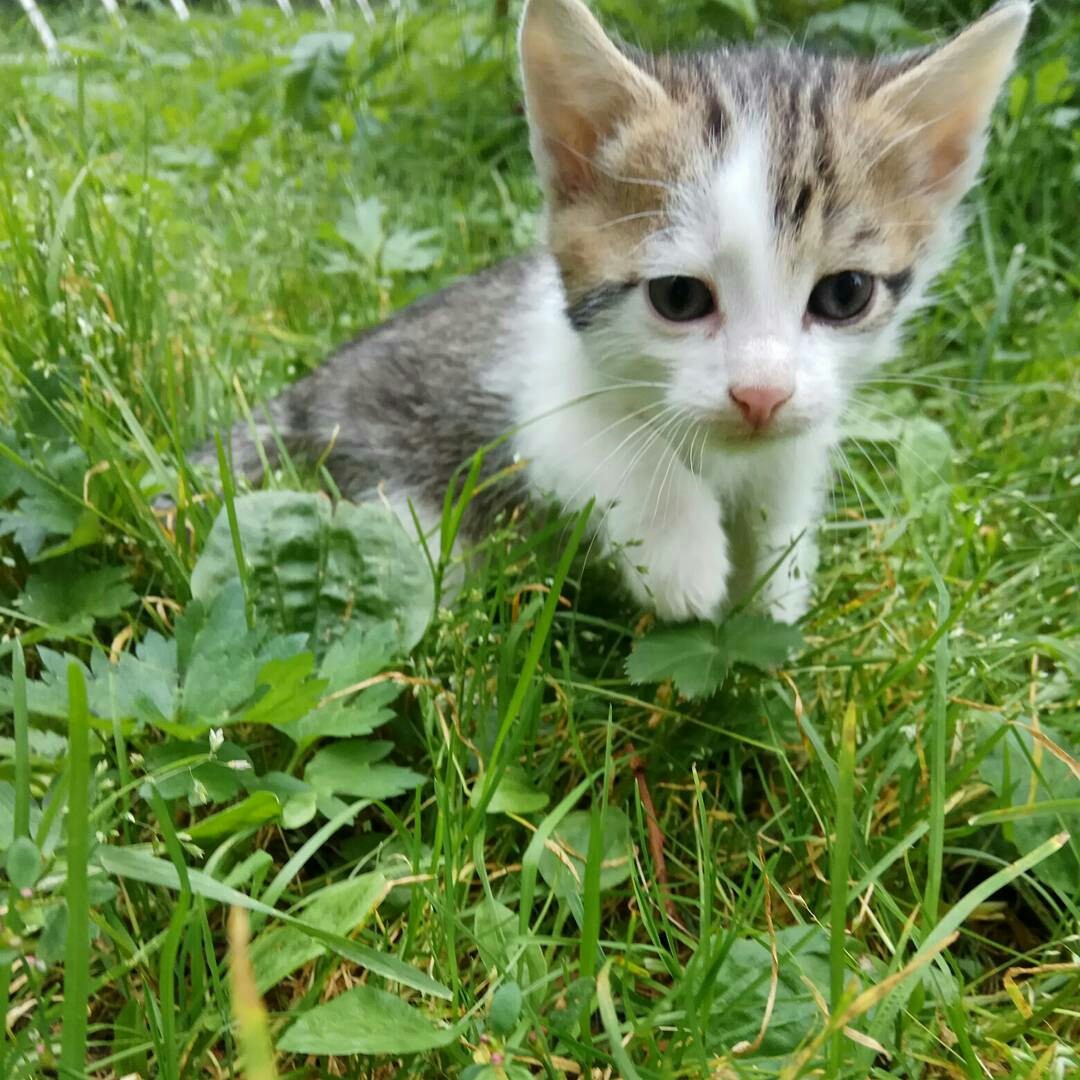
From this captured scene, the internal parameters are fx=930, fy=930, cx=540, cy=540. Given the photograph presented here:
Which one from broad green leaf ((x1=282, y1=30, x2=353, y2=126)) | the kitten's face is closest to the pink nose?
the kitten's face

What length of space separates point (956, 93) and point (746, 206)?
473 mm

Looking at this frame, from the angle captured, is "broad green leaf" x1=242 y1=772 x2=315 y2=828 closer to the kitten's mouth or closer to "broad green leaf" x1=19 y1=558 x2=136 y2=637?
"broad green leaf" x1=19 y1=558 x2=136 y2=637

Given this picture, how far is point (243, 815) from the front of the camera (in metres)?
1.07

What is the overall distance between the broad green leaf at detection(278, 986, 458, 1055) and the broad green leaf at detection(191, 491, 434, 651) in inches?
20.9

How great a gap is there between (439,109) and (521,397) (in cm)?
220

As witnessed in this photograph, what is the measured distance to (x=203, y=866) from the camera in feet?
3.61

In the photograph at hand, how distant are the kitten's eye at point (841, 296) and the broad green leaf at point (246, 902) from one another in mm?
1056

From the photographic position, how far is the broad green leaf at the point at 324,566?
139 centimetres

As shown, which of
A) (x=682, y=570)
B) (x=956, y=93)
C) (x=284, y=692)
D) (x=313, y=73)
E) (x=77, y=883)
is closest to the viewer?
(x=77, y=883)

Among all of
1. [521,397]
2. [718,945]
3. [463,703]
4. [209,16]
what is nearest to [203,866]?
[463,703]

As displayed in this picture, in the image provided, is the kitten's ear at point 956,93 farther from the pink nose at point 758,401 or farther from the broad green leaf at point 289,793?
the broad green leaf at point 289,793

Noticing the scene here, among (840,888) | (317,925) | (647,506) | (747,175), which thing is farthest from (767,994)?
(747,175)

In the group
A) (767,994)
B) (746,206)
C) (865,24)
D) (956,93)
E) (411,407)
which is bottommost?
(767,994)

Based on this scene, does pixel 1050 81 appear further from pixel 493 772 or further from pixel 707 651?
pixel 493 772
